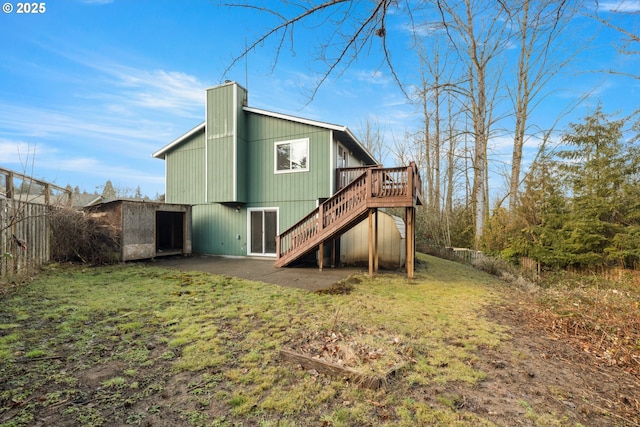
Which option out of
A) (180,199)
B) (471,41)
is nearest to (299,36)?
(180,199)

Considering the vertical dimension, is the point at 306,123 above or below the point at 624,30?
above

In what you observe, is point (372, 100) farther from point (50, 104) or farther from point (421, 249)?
point (421, 249)

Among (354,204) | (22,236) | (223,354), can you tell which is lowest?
(223,354)

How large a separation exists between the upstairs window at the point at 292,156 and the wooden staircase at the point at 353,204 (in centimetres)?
283

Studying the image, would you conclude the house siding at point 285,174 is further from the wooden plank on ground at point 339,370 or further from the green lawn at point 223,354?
the wooden plank on ground at point 339,370

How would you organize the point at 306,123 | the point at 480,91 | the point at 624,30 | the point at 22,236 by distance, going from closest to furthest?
the point at 624,30, the point at 22,236, the point at 306,123, the point at 480,91

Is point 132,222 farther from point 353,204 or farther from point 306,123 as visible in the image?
point 353,204

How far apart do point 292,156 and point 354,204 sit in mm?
4261

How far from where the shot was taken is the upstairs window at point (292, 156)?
37.6ft

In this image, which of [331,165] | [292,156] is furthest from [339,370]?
[292,156]

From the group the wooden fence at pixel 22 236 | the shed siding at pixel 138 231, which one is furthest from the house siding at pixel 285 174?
the wooden fence at pixel 22 236

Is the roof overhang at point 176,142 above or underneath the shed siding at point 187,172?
above

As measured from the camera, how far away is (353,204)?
28.9ft

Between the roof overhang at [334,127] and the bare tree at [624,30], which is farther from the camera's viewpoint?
the roof overhang at [334,127]
